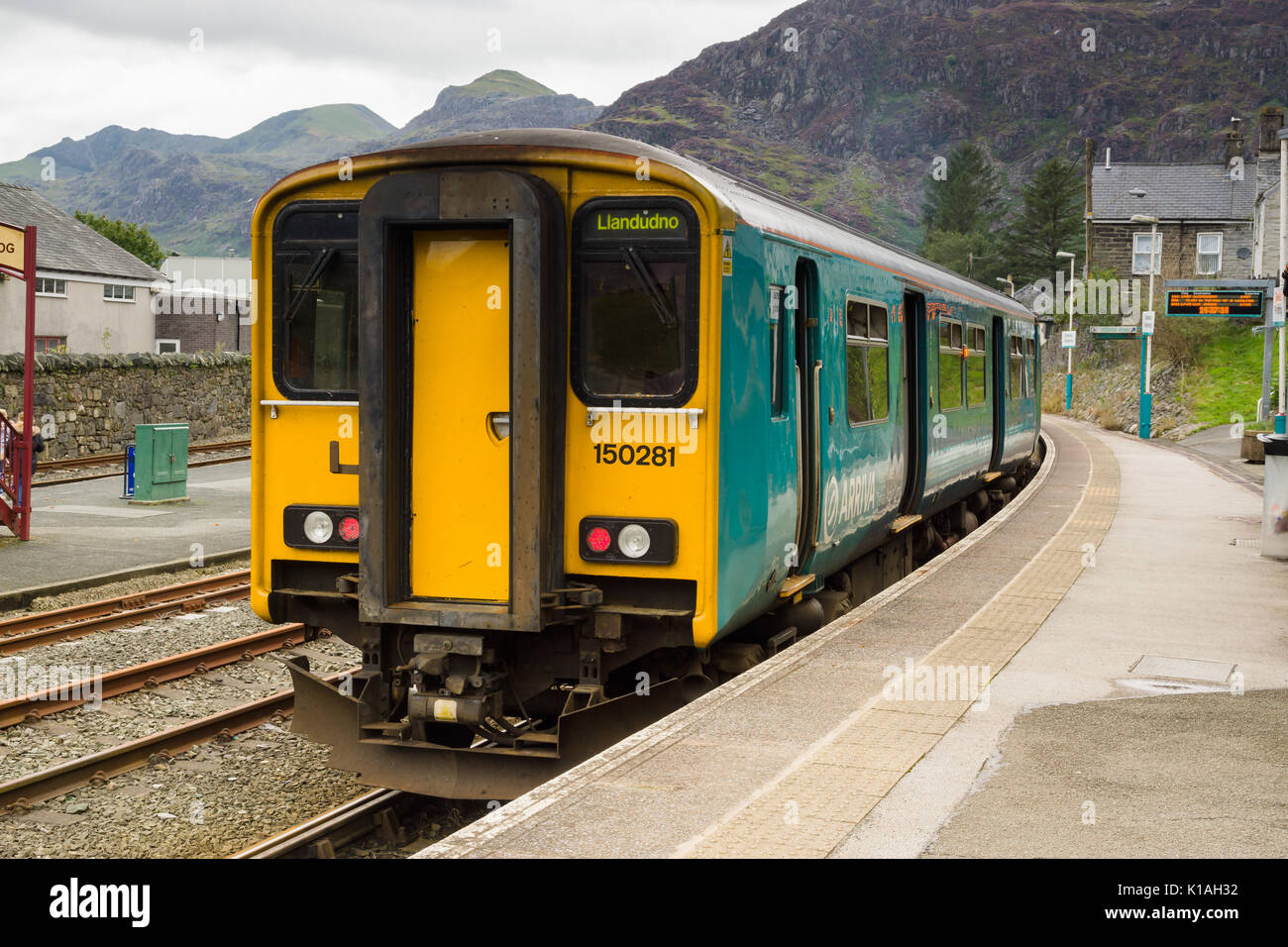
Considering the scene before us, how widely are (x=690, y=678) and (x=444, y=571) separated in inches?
60.1

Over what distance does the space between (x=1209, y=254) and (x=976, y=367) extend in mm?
46353

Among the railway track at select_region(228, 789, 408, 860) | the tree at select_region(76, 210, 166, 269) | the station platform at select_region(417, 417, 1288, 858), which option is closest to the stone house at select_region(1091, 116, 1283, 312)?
the station platform at select_region(417, 417, 1288, 858)

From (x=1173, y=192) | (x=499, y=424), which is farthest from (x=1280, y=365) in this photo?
(x=1173, y=192)

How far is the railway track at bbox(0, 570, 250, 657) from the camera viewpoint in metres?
10.9

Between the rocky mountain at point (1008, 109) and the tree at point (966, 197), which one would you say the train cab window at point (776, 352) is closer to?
the tree at point (966, 197)

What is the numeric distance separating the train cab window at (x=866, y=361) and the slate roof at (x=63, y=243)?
33.3 m

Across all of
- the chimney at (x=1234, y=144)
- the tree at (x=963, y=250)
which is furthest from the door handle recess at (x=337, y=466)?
the tree at (x=963, y=250)

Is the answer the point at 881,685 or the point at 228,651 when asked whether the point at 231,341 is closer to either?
the point at 228,651

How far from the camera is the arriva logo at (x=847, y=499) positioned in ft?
27.6

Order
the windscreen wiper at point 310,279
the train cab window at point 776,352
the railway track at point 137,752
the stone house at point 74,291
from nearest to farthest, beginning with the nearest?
1. the windscreen wiper at point 310,279
2. the train cab window at point 776,352
3. the railway track at point 137,752
4. the stone house at point 74,291

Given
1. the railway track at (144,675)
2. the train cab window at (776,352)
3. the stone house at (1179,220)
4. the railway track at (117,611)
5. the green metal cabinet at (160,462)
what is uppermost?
the stone house at (1179,220)

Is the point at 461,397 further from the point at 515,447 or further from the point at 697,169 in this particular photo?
the point at 697,169

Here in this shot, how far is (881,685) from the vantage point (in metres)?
7.19

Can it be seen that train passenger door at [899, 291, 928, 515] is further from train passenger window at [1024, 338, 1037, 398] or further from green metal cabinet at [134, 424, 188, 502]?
green metal cabinet at [134, 424, 188, 502]
